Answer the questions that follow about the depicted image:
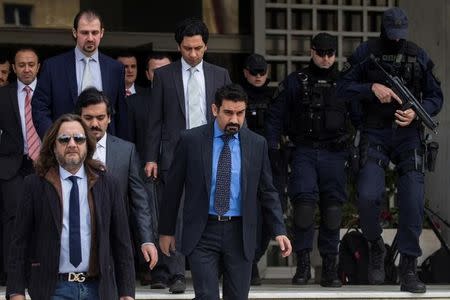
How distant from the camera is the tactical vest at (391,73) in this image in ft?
35.1

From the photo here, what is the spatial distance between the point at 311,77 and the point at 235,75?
340cm

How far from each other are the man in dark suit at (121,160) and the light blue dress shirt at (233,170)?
45 centimetres

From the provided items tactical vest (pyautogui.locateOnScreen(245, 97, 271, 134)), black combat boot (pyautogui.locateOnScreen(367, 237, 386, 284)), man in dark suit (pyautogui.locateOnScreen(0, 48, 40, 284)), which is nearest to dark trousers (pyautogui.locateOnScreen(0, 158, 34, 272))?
man in dark suit (pyautogui.locateOnScreen(0, 48, 40, 284))

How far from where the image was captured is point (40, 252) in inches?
301

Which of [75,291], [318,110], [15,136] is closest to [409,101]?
[318,110]

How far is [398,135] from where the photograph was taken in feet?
35.4

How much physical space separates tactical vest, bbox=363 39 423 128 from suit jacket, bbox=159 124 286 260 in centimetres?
189

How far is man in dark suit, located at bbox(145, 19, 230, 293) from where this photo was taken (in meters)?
10.5

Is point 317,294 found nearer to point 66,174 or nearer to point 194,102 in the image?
point 194,102

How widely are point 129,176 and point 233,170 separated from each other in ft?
2.24

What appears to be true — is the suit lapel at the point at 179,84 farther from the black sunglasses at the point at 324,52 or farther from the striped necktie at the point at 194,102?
the black sunglasses at the point at 324,52

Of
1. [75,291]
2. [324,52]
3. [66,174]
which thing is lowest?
[75,291]

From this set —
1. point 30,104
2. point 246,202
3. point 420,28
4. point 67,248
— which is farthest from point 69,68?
point 420,28

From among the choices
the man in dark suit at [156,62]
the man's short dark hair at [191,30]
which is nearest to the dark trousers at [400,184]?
the man's short dark hair at [191,30]
